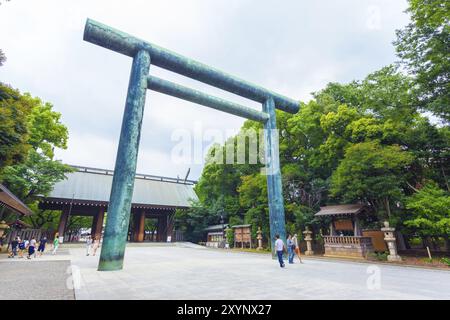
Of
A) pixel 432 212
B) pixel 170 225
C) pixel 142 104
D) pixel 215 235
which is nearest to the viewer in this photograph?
pixel 142 104

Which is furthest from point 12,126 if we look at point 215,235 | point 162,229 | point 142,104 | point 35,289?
point 162,229

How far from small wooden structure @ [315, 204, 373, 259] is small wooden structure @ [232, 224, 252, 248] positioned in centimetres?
673

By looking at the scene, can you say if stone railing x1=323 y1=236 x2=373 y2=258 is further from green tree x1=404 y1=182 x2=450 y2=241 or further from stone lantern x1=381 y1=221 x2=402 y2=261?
green tree x1=404 y1=182 x2=450 y2=241

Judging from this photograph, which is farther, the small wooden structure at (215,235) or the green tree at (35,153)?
the small wooden structure at (215,235)

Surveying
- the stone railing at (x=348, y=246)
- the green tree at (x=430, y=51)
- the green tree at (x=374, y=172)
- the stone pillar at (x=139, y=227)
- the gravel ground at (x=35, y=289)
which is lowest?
the gravel ground at (x=35, y=289)

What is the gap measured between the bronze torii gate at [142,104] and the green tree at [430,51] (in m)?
7.13

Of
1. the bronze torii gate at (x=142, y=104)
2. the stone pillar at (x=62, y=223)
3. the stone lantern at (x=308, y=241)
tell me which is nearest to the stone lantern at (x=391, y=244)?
the stone lantern at (x=308, y=241)

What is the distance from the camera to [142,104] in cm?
802

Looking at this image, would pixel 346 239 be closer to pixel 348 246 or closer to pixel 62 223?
pixel 348 246

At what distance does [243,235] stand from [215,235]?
16.4 ft

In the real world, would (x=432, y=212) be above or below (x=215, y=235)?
above

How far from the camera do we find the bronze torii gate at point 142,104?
6.86 meters

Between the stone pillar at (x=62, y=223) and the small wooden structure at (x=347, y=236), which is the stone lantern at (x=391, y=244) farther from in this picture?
the stone pillar at (x=62, y=223)

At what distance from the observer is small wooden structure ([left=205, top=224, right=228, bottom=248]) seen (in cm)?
2317
